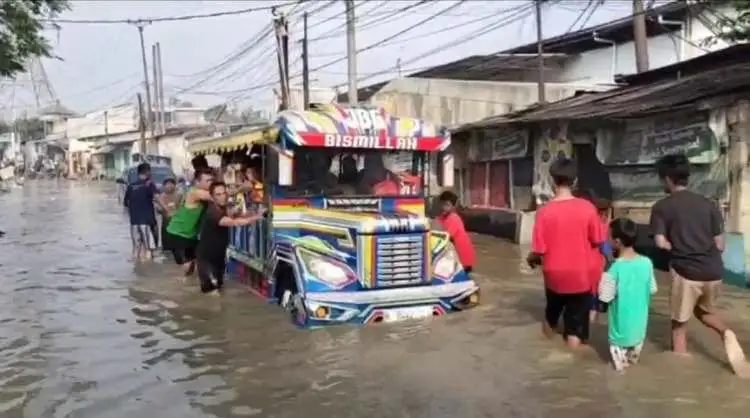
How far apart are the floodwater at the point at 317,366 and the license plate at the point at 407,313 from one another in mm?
141

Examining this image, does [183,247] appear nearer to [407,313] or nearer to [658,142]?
[407,313]

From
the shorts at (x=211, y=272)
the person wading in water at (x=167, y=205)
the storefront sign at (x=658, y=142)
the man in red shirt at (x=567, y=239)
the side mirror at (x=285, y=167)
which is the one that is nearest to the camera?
the man in red shirt at (x=567, y=239)

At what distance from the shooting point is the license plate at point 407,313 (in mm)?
9781

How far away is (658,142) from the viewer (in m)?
14.9

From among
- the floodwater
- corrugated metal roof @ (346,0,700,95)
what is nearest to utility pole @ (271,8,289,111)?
corrugated metal roof @ (346,0,700,95)

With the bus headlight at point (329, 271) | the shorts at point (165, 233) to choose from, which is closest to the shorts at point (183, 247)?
the shorts at point (165, 233)

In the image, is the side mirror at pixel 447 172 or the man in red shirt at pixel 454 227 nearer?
the man in red shirt at pixel 454 227

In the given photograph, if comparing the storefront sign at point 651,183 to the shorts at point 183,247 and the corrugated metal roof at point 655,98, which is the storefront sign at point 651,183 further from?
the shorts at point 183,247

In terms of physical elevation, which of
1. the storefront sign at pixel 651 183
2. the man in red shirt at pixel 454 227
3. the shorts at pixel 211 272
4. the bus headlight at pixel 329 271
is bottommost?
the shorts at pixel 211 272

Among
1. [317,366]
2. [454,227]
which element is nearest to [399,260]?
[454,227]

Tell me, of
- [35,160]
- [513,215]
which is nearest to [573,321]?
[513,215]

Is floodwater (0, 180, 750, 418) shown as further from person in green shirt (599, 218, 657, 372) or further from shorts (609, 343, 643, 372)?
person in green shirt (599, 218, 657, 372)

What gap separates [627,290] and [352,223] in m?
3.31

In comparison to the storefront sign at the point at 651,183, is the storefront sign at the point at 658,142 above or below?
above
